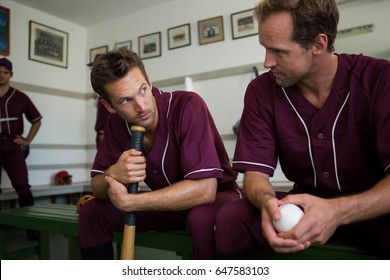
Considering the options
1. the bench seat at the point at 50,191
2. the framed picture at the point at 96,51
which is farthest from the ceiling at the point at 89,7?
the bench seat at the point at 50,191

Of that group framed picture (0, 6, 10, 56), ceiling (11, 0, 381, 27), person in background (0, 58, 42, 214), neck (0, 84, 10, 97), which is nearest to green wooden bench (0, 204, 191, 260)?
person in background (0, 58, 42, 214)

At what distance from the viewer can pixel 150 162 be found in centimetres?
150

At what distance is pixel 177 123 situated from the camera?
1473 millimetres

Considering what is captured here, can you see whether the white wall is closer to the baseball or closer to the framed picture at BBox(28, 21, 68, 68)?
the framed picture at BBox(28, 21, 68, 68)

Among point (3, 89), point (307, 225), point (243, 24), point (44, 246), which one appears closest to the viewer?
point (307, 225)

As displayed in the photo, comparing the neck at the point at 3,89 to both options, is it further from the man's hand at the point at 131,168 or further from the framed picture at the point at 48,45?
the man's hand at the point at 131,168

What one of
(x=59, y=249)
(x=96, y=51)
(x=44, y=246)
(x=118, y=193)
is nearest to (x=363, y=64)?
(x=118, y=193)

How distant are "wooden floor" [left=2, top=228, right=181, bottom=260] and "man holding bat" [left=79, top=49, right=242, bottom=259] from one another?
41.3 inches

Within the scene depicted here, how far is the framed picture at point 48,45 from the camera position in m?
4.66

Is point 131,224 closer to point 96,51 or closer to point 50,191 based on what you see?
point 50,191

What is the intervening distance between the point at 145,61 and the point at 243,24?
1.46 m

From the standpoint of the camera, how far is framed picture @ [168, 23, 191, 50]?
14.7 feet

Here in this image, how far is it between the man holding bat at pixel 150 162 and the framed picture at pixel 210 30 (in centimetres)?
290
